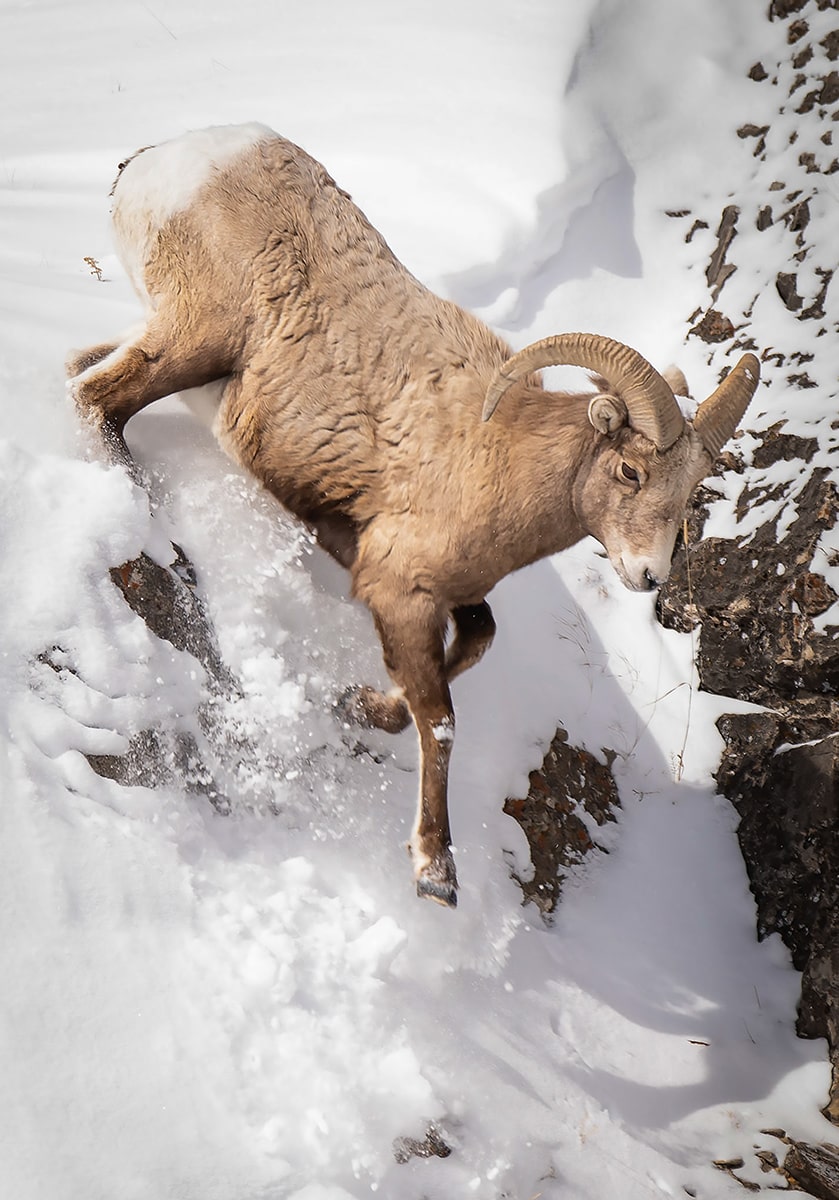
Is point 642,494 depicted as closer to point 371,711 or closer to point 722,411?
point 722,411

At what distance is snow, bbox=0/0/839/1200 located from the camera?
279cm

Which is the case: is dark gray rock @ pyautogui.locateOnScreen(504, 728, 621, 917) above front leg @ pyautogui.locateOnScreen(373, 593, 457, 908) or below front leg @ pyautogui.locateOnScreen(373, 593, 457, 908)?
below

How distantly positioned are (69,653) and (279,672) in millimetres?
973

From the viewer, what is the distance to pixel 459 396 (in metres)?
4.14

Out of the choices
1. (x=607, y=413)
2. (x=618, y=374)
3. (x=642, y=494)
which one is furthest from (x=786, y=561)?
(x=618, y=374)

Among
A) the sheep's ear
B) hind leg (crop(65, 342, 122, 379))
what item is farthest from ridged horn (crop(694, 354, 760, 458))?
hind leg (crop(65, 342, 122, 379))

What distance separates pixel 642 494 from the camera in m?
3.91

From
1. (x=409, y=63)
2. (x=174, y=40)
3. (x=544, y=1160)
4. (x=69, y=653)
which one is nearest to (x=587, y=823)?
(x=544, y=1160)

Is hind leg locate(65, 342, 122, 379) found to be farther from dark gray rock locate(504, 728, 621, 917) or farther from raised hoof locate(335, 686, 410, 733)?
dark gray rock locate(504, 728, 621, 917)

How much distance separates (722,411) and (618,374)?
1.61 ft

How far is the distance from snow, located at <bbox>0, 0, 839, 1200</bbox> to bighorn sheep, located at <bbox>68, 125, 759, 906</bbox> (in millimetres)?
304

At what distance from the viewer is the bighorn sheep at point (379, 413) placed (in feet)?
13.0

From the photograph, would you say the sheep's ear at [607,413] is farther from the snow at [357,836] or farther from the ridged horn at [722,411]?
the snow at [357,836]

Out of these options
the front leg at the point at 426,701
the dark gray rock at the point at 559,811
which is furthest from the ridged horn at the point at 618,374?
the dark gray rock at the point at 559,811
